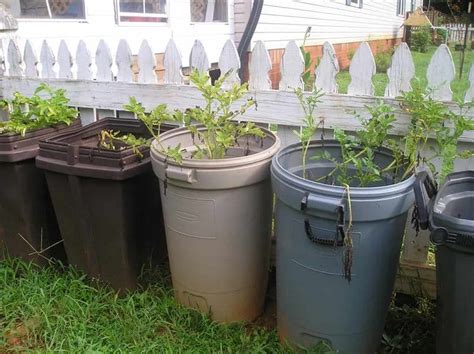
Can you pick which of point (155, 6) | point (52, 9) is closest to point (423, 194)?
point (52, 9)

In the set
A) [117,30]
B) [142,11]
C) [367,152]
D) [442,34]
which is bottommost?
[367,152]

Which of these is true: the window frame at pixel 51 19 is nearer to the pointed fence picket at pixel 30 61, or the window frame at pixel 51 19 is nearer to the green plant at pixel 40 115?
the pointed fence picket at pixel 30 61

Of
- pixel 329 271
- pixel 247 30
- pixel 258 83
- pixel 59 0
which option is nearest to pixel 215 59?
pixel 247 30

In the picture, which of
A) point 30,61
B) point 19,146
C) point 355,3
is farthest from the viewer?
point 355,3

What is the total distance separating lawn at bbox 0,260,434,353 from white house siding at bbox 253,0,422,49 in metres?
6.97

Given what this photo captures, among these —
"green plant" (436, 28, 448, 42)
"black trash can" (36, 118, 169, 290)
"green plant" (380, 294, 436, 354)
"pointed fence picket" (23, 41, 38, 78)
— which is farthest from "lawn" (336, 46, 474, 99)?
"pointed fence picket" (23, 41, 38, 78)

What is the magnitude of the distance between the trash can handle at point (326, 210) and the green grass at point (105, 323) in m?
0.59

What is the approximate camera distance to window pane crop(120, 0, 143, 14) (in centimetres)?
621

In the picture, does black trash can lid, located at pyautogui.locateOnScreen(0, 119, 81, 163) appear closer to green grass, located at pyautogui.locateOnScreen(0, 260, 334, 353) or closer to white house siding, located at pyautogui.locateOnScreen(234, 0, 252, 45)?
green grass, located at pyautogui.locateOnScreen(0, 260, 334, 353)

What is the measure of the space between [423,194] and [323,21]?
11309 mm

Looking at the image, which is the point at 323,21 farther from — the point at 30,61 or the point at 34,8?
the point at 30,61

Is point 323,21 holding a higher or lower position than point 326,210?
higher

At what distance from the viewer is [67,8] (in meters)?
5.36

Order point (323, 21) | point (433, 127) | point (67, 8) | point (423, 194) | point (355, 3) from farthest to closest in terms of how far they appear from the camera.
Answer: point (355, 3), point (323, 21), point (67, 8), point (433, 127), point (423, 194)
